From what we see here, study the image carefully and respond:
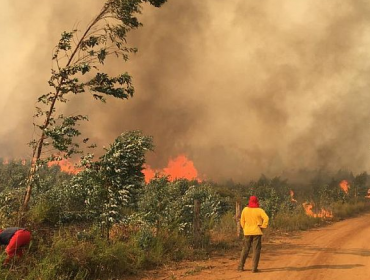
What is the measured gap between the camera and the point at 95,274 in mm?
7387

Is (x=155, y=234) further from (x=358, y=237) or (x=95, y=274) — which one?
(x=358, y=237)

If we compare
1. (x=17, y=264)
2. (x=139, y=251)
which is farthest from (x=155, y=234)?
(x=17, y=264)

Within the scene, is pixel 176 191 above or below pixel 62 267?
above

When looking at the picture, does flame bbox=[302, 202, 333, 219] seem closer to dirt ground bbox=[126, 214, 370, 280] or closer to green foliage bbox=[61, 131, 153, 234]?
dirt ground bbox=[126, 214, 370, 280]

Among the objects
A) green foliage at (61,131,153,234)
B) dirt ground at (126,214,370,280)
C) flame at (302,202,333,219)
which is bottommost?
dirt ground at (126,214,370,280)

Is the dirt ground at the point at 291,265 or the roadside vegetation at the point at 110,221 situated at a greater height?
the roadside vegetation at the point at 110,221

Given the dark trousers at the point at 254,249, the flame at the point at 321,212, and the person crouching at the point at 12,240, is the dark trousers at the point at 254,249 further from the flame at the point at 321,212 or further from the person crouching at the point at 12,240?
the flame at the point at 321,212

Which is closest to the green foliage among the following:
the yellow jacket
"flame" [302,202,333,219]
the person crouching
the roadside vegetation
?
the roadside vegetation

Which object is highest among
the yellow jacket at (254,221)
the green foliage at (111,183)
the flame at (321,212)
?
the green foliage at (111,183)

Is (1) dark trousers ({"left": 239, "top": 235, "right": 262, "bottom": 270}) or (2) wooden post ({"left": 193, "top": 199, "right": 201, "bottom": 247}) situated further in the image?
(2) wooden post ({"left": 193, "top": 199, "right": 201, "bottom": 247})

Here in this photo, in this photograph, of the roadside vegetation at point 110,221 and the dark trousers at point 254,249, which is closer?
the roadside vegetation at point 110,221

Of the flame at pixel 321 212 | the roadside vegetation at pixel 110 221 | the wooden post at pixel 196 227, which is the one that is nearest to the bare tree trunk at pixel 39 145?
the roadside vegetation at pixel 110 221

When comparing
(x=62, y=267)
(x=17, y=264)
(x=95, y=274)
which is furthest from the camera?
(x=95, y=274)

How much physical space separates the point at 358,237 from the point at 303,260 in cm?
747
